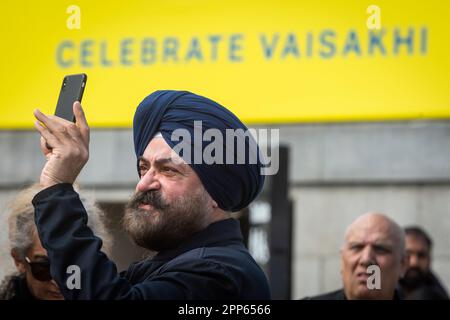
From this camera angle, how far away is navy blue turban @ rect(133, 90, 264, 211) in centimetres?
338

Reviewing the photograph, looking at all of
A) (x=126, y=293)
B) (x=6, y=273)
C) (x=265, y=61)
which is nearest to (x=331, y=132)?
(x=265, y=61)

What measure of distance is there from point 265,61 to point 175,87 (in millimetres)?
416

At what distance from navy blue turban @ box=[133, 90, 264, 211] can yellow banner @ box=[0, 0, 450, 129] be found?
1376 millimetres

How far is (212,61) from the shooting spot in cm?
492

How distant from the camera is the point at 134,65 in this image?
193 inches

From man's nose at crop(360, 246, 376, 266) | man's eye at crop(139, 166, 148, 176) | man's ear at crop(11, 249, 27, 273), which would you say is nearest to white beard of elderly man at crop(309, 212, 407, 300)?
man's nose at crop(360, 246, 376, 266)

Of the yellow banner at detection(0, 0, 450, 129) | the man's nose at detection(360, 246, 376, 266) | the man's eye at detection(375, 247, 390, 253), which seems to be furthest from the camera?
the man's eye at detection(375, 247, 390, 253)

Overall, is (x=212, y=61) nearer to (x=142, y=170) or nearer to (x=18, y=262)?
(x=18, y=262)

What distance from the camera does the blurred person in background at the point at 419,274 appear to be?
6.54 metres

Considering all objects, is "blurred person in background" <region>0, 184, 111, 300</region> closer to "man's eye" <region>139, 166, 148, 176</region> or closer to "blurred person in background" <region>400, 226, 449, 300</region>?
"man's eye" <region>139, 166, 148, 176</region>

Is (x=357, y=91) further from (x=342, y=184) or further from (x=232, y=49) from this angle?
(x=342, y=184)

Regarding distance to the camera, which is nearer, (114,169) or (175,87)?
(175,87)

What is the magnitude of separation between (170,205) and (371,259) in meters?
2.32

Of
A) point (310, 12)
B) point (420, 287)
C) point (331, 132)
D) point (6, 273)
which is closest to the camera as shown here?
point (6, 273)
